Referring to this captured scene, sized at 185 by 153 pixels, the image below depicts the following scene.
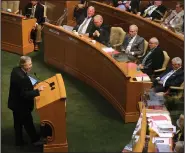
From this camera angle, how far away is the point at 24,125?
6359 millimetres

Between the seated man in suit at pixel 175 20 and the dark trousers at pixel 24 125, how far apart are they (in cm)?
429

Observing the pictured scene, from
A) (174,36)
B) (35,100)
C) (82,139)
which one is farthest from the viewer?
(174,36)

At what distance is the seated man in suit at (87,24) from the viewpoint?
9414 millimetres

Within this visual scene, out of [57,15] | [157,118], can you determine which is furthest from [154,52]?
[57,15]

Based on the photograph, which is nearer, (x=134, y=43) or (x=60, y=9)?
(x=134, y=43)

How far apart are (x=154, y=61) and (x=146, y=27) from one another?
1.96 meters

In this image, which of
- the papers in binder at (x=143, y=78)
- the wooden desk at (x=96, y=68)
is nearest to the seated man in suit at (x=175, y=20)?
the wooden desk at (x=96, y=68)

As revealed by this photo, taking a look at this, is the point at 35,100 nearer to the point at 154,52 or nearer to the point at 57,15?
the point at 154,52

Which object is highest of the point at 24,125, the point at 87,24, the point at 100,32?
the point at 87,24

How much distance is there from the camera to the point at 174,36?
864cm

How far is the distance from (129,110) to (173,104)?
1091 mm

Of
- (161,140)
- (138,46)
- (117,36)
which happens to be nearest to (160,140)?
(161,140)

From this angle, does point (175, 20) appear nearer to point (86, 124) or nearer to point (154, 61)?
point (154, 61)

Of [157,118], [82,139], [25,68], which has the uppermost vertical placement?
[25,68]
